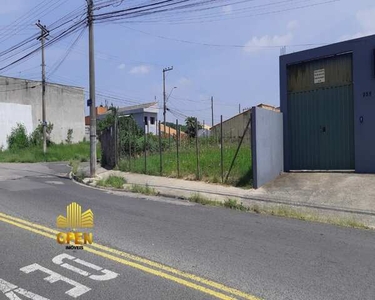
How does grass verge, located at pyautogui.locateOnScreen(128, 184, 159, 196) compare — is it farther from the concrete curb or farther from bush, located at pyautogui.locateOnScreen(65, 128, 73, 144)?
bush, located at pyautogui.locateOnScreen(65, 128, 73, 144)

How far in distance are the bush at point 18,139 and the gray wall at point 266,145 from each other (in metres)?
30.0

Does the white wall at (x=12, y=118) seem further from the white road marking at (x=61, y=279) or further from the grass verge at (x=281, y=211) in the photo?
the white road marking at (x=61, y=279)

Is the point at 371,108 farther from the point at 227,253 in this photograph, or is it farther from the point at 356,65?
the point at 227,253

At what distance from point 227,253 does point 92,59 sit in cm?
1352

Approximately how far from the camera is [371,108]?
11.9 m

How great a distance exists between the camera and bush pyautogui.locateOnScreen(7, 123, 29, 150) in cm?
3741

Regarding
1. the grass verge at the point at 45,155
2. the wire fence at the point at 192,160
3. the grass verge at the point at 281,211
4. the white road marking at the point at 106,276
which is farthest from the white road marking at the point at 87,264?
the grass verge at the point at 45,155

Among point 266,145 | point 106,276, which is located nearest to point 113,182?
point 266,145

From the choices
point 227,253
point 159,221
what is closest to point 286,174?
point 159,221

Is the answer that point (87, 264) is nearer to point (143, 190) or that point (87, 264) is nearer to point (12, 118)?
point (143, 190)

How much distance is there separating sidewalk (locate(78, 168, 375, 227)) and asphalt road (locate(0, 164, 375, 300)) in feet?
5.37

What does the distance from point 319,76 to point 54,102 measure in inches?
1443

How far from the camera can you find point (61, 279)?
15.5 feet

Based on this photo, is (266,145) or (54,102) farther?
(54,102)
